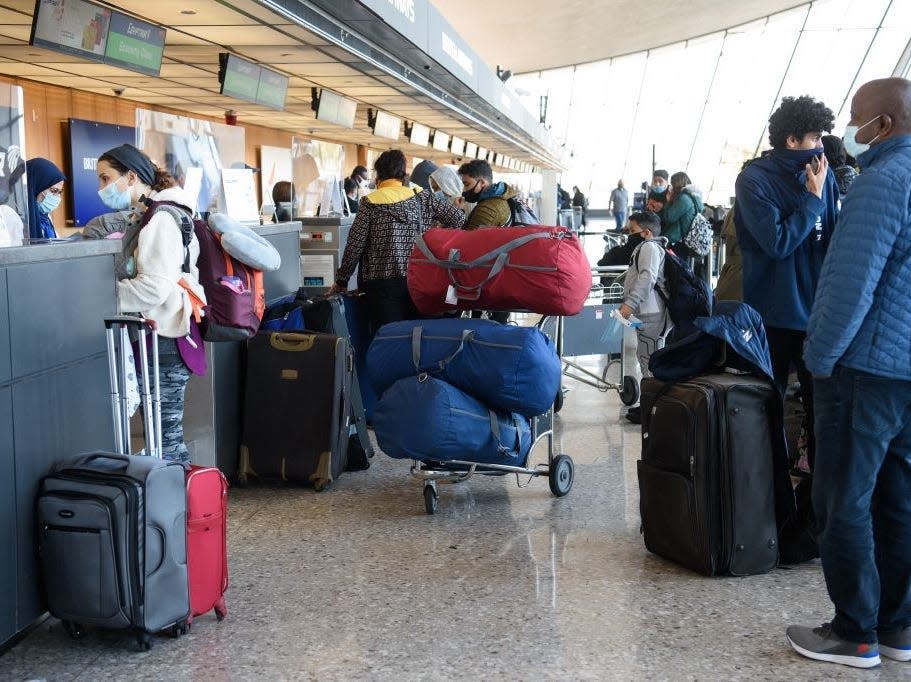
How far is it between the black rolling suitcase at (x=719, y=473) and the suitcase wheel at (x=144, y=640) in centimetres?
176

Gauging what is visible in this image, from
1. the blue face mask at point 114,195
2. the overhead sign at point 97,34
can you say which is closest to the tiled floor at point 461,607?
the blue face mask at point 114,195

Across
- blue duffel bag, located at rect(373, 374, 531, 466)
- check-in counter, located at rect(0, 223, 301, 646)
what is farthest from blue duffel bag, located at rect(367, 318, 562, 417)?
check-in counter, located at rect(0, 223, 301, 646)

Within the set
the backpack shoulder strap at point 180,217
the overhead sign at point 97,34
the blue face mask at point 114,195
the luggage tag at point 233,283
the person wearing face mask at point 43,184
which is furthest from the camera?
the overhead sign at point 97,34

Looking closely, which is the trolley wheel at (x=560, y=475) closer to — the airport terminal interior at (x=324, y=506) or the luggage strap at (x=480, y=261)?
the airport terminal interior at (x=324, y=506)

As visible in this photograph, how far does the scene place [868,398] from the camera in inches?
101

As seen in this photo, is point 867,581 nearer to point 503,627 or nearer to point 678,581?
point 678,581

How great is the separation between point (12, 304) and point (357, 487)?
2209 millimetres

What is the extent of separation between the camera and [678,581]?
11.0ft

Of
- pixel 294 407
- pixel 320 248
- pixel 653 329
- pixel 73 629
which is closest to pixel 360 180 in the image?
pixel 320 248

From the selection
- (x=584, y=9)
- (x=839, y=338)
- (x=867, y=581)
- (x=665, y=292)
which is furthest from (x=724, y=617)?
(x=584, y=9)

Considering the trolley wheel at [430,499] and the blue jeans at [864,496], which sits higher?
the blue jeans at [864,496]

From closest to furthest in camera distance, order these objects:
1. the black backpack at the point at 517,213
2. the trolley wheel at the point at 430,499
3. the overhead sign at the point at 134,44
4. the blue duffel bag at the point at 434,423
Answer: the blue duffel bag at the point at 434,423 → the trolley wheel at the point at 430,499 → the black backpack at the point at 517,213 → the overhead sign at the point at 134,44

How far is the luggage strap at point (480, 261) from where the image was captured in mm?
4043

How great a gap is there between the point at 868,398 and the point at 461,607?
54.7 inches
